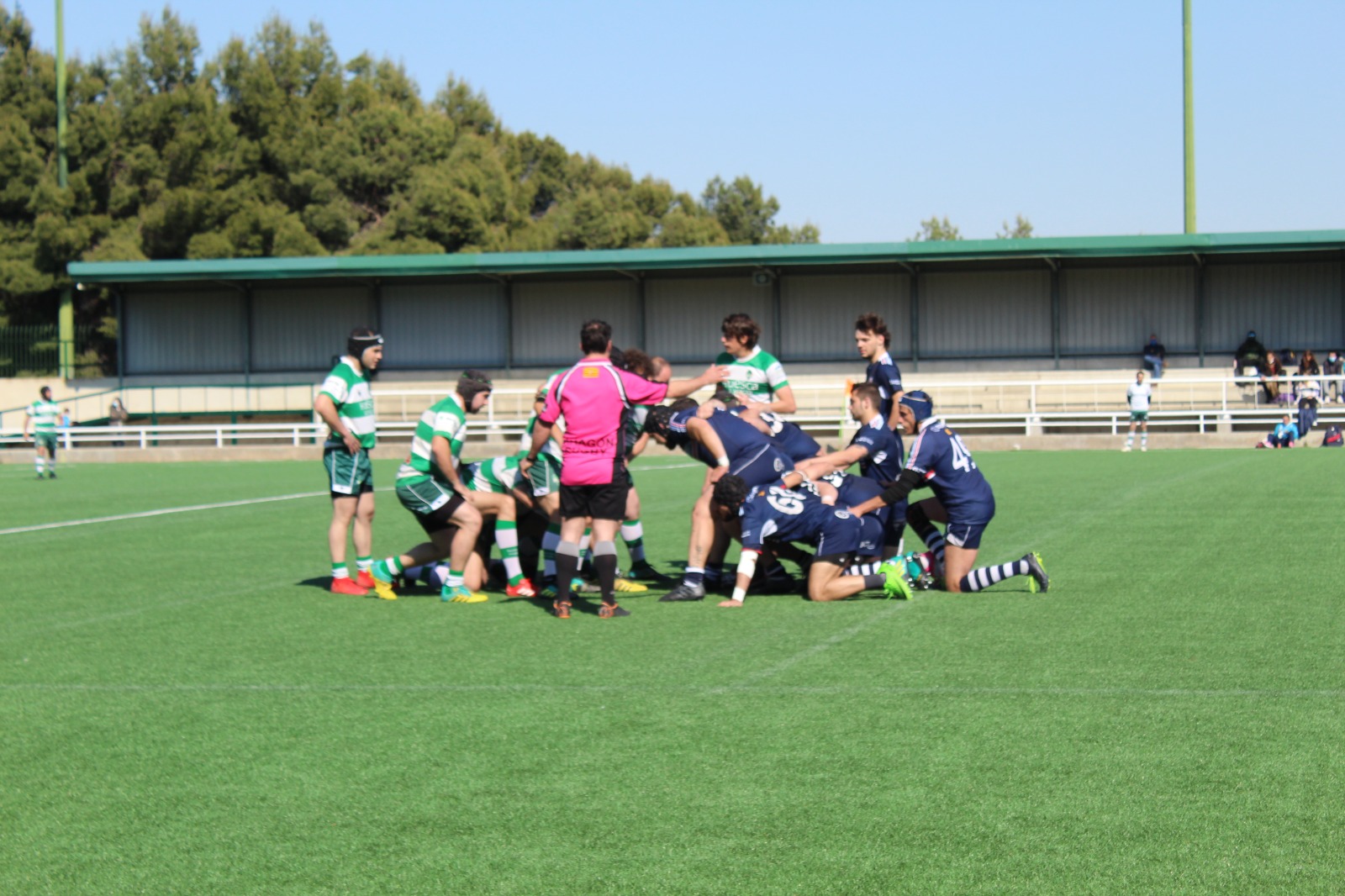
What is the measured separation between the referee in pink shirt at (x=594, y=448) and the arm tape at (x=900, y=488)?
1.58 meters

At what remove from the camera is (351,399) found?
31.7ft

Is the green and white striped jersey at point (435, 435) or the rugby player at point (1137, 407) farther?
the rugby player at point (1137, 407)

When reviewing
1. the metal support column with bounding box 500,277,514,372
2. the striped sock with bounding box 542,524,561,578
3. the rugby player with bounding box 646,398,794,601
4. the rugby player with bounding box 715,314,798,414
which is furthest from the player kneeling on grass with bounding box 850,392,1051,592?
the metal support column with bounding box 500,277,514,372

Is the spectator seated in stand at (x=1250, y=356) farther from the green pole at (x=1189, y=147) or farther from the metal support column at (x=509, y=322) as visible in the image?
the metal support column at (x=509, y=322)

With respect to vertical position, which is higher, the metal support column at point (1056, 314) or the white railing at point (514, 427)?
the metal support column at point (1056, 314)

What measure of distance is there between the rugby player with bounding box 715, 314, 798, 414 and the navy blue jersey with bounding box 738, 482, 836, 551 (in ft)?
3.98

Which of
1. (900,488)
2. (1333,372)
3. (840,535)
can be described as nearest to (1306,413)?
(1333,372)

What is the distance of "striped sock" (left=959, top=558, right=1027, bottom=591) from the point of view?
28.9ft

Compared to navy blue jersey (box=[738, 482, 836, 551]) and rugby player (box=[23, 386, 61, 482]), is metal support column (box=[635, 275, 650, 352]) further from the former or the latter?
navy blue jersey (box=[738, 482, 836, 551])

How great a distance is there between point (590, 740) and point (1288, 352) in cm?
3357

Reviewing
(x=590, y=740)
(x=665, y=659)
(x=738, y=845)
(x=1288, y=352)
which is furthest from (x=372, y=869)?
(x=1288, y=352)

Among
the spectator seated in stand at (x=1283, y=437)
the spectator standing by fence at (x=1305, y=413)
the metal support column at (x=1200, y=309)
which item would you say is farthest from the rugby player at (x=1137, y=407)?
the metal support column at (x=1200, y=309)

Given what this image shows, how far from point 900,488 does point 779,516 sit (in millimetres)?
783

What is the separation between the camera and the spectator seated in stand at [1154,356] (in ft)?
117
